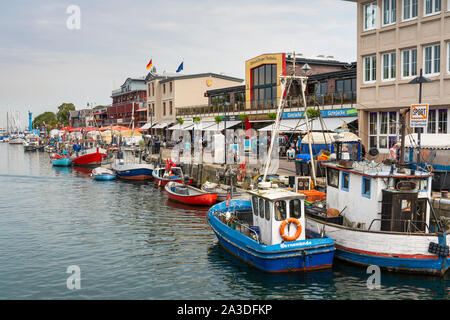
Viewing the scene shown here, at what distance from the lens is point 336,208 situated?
743 inches

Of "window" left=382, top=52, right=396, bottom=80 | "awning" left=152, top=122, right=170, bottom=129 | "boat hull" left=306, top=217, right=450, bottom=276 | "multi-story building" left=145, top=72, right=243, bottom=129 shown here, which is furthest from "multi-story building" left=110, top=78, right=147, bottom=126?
"boat hull" left=306, top=217, right=450, bottom=276

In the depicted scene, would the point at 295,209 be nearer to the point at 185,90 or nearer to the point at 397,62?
the point at 397,62

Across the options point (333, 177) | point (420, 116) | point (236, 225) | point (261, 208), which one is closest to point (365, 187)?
point (333, 177)

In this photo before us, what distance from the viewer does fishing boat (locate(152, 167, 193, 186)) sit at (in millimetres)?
37803

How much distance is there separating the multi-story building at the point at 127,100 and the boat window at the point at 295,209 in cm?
7539

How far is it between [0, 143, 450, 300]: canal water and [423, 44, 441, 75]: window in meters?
15.6

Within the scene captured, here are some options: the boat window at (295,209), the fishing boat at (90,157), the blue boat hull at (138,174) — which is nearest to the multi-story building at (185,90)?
the fishing boat at (90,157)

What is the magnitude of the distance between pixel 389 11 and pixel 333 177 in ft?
52.9

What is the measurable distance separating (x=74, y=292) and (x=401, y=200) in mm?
11483

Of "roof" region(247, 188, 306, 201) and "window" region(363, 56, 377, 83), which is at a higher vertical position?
"window" region(363, 56, 377, 83)

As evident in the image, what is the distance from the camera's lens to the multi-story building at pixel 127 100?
95.4 meters

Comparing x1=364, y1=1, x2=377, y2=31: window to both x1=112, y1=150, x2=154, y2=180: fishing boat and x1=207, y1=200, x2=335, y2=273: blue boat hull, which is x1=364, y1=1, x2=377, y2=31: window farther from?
x1=112, y1=150, x2=154, y2=180: fishing boat

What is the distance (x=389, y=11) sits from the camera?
29.9 metres
